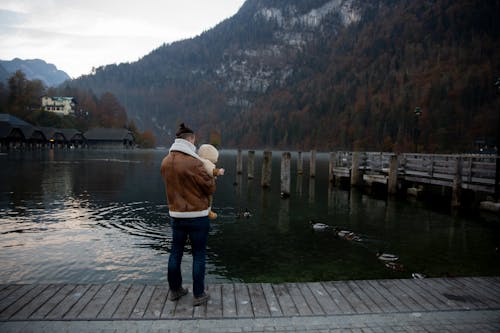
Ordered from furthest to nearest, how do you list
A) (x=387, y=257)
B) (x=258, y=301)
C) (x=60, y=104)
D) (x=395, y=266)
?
(x=60, y=104)
(x=387, y=257)
(x=395, y=266)
(x=258, y=301)

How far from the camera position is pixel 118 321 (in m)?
4.88

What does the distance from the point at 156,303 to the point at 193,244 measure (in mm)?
1067

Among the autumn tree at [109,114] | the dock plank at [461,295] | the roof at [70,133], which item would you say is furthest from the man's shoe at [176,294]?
the autumn tree at [109,114]

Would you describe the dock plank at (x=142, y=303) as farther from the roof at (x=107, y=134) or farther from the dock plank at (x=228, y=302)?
the roof at (x=107, y=134)

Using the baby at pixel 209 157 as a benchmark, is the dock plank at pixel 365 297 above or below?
below

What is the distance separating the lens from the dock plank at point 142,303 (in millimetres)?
5055

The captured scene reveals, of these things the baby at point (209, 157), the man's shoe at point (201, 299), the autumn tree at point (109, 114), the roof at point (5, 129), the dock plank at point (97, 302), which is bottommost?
the dock plank at point (97, 302)

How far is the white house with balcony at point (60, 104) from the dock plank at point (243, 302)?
155511 mm

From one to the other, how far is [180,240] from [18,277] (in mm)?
6421

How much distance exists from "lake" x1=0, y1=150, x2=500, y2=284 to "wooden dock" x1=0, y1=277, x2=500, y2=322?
3.11 meters

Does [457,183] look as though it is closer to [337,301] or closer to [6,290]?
[337,301]

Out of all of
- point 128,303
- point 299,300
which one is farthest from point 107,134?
point 299,300

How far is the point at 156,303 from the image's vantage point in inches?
215

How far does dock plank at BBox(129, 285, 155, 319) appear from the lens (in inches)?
199
